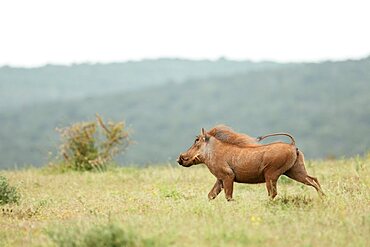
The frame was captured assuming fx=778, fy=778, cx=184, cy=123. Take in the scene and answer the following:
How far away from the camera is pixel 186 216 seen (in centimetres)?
808

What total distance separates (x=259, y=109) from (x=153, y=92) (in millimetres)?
14196

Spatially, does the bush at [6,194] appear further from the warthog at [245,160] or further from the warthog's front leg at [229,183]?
the warthog's front leg at [229,183]

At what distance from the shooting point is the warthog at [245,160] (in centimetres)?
910

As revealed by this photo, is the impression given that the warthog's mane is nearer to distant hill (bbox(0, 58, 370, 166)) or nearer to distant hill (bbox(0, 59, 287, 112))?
distant hill (bbox(0, 58, 370, 166))

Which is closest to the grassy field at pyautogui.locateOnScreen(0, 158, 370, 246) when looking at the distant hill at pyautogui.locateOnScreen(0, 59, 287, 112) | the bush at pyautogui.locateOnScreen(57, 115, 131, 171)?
the bush at pyautogui.locateOnScreen(57, 115, 131, 171)

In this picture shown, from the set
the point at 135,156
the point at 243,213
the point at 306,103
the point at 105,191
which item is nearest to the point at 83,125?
the point at 105,191

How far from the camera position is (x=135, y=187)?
12852 mm

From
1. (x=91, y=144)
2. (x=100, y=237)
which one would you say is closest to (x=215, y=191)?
(x=100, y=237)

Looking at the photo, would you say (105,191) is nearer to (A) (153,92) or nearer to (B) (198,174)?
(B) (198,174)

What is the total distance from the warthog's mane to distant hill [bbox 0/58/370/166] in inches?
1891

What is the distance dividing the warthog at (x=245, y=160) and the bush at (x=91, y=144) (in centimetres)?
676

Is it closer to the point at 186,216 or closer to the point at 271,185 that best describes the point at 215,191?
the point at 271,185

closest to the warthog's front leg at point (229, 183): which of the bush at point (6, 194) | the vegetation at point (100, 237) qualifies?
the vegetation at point (100, 237)

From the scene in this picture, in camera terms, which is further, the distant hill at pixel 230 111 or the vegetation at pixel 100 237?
the distant hill at pixel 230 111
